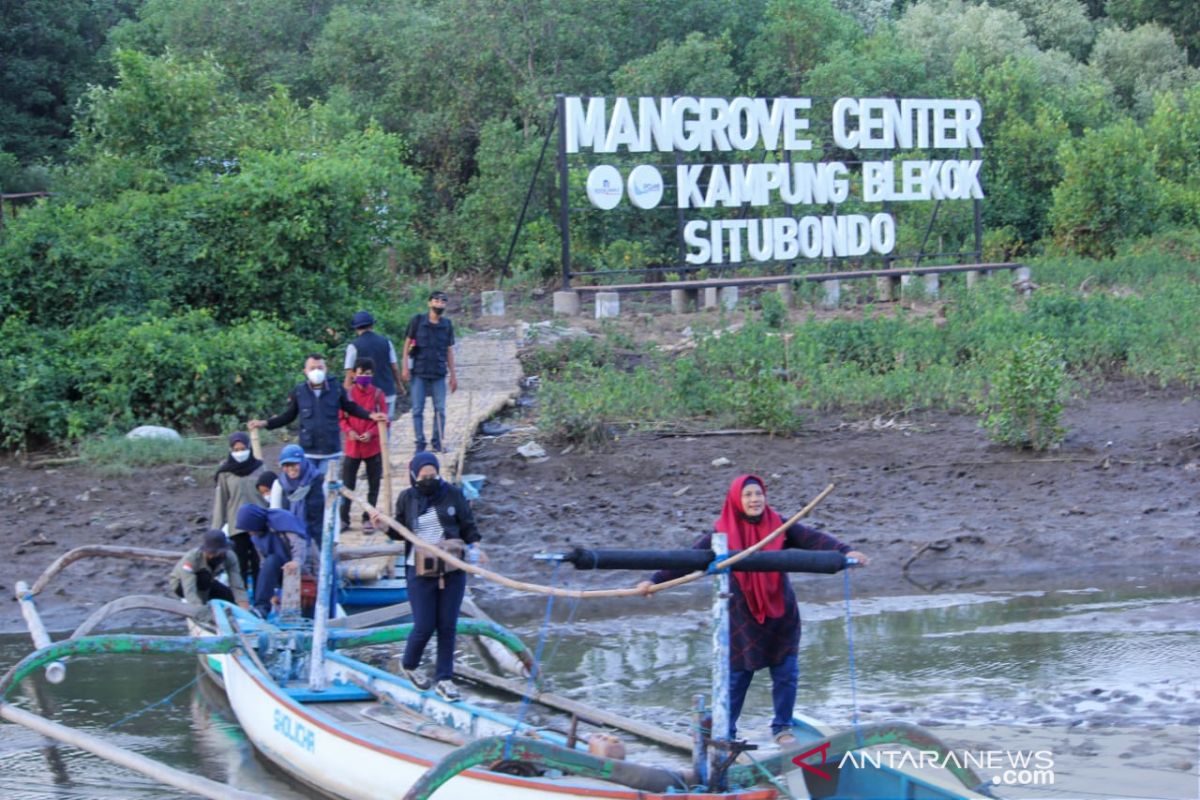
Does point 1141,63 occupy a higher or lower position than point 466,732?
higher

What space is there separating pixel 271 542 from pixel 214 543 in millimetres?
392

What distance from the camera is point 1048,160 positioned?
30250 millimetres

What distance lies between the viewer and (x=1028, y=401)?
1430cm

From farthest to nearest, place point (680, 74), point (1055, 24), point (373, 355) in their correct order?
point (1055, 24) → point (680, 74) → point (373, 355)

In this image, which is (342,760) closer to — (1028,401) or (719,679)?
(719,679)

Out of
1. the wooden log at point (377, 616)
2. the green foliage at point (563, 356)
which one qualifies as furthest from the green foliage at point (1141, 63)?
the wooden log at point (377, 616)

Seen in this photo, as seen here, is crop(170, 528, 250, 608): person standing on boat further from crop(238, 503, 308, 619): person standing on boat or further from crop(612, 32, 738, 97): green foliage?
crop(612, 32, 738, 97): green foliage

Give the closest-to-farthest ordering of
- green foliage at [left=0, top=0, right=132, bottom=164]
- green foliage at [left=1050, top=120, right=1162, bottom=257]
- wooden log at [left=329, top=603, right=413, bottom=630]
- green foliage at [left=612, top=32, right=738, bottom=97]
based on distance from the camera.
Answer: wooden log at [left=329, top=603, right=413, bottom=630] → green foliage at [left=1050, top=120, right=1162, bottom=257] → green foliage at [left=612, top=32, right=738, bottom=97] → green foliage at [left=0, top=0, right=132, bottom=164]

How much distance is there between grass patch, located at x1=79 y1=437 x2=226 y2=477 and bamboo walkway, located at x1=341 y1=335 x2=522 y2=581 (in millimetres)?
2063

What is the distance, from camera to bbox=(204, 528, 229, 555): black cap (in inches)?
386

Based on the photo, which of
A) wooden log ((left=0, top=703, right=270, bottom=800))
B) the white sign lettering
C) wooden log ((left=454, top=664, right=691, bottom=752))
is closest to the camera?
wooden log ((left=0, top=703, right=270, bottom=800))

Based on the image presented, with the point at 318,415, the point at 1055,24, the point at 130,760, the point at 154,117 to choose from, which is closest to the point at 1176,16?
the point at 1055,24

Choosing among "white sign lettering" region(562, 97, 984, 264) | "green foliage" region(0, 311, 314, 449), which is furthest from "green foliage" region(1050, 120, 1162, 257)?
"green foliage" region(0, 311, 314, 449)

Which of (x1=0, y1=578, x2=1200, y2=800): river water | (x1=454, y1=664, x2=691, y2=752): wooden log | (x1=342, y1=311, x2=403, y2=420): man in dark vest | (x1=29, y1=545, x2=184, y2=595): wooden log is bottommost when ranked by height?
(x1=0, y1=578, x2=1200, y2=800): river water
